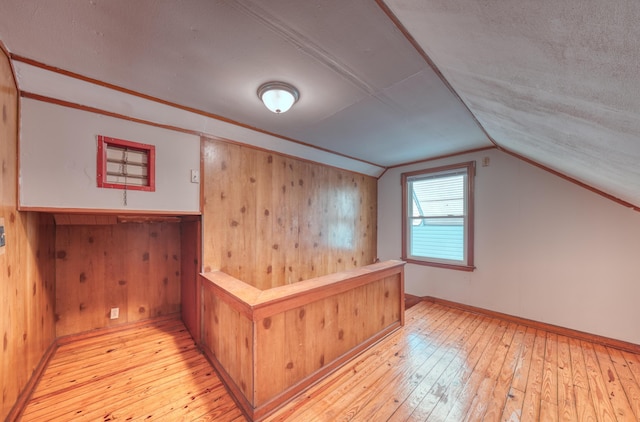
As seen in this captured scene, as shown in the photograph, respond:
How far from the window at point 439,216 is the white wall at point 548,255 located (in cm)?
12

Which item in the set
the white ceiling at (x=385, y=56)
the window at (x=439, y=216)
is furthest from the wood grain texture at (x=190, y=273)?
the window at (x=439, y=216)

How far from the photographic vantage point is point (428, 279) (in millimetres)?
3725

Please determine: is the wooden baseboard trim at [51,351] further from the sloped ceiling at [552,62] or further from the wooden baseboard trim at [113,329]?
the sloped ceiling at [552,62]

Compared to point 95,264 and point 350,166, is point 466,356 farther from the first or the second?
point 95,264

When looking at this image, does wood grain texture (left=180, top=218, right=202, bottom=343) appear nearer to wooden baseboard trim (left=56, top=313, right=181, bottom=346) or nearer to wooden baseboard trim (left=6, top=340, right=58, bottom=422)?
wooden baseboard trim (left=56, top=313, right=181, bottom=346)

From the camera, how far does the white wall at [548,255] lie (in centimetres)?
241

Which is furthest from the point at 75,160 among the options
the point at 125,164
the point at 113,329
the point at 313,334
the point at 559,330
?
the point at 559,330

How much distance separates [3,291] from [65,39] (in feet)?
4.67

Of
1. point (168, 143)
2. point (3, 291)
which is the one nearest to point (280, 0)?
point (168, 143)

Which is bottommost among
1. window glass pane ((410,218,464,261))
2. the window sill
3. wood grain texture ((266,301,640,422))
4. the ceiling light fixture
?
wood grain texture ((266,301,640,422))

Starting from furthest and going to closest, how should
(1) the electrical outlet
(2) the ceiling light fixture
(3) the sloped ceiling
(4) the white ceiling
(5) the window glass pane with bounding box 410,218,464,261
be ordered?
1. (5) the window glass pane with bounding box 410,218,464,261
2. (1) the electrical outlet
3. (2) the ceiling light fixture
4. (4) the white ceiling
5. (3) the sloped ceiling

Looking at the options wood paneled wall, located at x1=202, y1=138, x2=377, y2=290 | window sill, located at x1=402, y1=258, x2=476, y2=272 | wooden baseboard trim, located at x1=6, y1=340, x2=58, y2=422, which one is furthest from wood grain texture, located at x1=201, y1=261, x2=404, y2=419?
window sill, located at x1=402, y1=258, x2=476, y2=272

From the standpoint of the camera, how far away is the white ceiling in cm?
72

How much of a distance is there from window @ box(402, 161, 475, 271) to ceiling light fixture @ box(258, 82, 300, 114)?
2.76 metres
